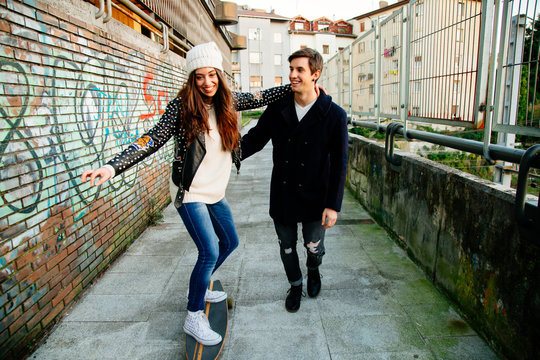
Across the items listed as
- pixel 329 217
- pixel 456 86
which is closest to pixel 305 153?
pixel 329 217

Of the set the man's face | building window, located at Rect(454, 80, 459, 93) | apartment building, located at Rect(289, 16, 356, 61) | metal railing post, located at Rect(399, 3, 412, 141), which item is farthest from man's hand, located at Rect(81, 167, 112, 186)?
apartment building, located at Rect(289, 16, 356, 61)

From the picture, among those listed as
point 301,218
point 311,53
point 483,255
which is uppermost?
point 311,53

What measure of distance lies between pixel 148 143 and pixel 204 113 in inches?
16.9

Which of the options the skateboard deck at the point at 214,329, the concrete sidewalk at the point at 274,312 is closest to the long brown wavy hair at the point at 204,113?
the skateboard deck at the point at 214,329

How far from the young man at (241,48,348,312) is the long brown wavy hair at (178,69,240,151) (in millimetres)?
377

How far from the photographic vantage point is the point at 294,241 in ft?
9.91

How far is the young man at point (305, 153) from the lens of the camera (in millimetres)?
2711

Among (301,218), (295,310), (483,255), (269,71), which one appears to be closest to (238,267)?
(295,310)

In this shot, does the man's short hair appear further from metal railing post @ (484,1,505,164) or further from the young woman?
metal railing post @ (484,1,505,164)

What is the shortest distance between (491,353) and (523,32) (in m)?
2.14

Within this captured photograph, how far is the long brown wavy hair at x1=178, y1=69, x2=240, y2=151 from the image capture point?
7.90 feet

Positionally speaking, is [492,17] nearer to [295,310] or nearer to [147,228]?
[295,310]

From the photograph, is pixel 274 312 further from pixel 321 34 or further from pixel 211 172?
pixel 321 34

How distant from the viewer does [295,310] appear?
2.98 metres
